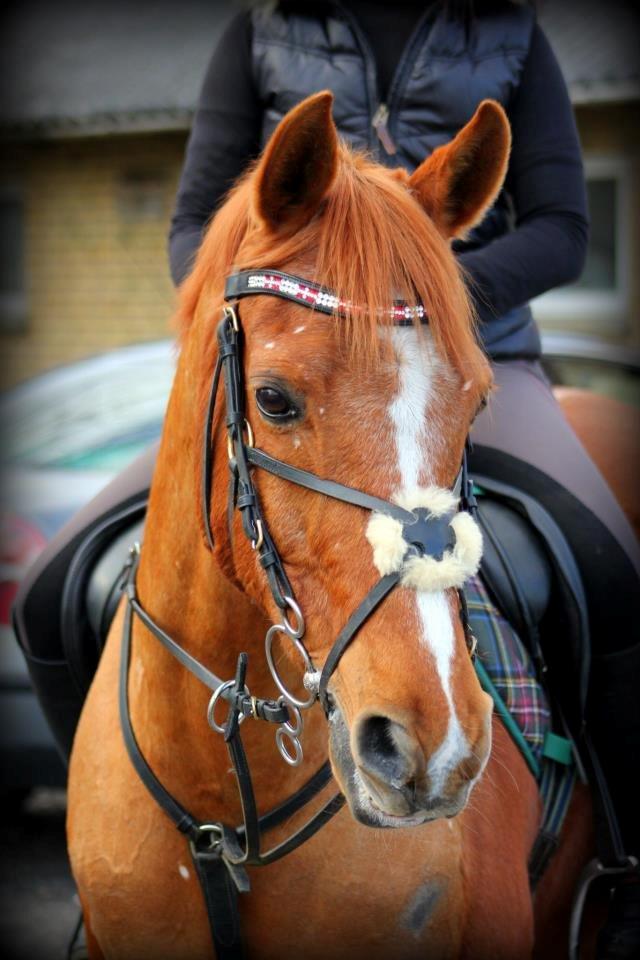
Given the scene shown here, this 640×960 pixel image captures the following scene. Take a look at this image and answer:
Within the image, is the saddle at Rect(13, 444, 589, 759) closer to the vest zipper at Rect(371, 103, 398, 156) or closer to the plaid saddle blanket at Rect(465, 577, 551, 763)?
the plaid saddle blanket at Rect(465, 577, 551, 763)

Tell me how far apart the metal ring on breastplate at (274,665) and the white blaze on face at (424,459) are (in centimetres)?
25

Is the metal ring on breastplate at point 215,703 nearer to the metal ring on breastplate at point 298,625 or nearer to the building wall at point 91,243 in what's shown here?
the metal ring on breastplate at point 298,625

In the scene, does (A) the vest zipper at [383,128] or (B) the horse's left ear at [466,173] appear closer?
(B) the horse's left ear at [466,173]

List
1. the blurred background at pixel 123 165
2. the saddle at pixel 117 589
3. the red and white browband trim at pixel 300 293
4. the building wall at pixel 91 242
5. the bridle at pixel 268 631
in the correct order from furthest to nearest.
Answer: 1. the building wall at pixel 91 242
2. the blurred background at pixel 123 165
3. the saddle at pixel 117 589
4. the red and white browband trim at pixel 300 293
5. the bridle at pixel 268 631

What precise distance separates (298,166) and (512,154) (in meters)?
1.22

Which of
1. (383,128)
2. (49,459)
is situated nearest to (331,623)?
(383,128)

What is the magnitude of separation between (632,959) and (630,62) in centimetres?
1066

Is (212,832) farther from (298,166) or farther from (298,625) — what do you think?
(298,166)

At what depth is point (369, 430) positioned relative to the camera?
170 centimetres

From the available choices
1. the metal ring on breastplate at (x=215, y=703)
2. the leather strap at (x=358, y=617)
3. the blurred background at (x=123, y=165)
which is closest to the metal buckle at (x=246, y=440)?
the leather strap at (x=358, y=617)

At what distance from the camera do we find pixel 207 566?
2.12 m

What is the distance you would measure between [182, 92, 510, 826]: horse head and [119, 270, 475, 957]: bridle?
0.01m

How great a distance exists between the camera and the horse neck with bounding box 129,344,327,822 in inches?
83.4

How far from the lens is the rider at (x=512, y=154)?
2.67 metres
